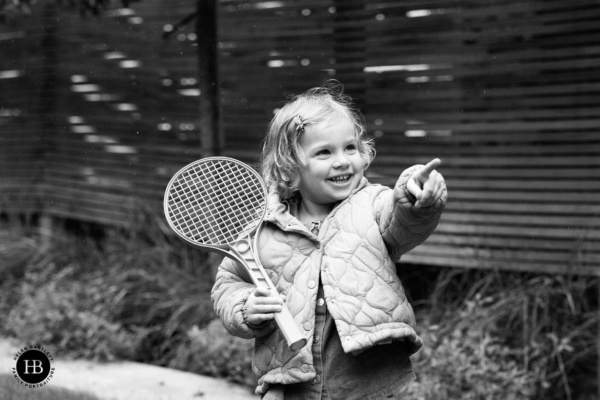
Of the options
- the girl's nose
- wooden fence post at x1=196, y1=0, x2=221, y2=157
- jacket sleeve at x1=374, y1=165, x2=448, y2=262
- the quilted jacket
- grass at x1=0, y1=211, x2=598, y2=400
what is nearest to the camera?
jacket sleeve at x1=374, y1=165, x2=448, y2=262

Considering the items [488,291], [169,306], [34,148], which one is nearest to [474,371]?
[488,291]

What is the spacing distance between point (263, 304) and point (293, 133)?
0.63 metres

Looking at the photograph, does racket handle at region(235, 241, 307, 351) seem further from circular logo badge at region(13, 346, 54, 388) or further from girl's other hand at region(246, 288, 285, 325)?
circular logo badge at region(13, 346, 54, 388)

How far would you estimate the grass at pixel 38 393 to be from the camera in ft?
14.8

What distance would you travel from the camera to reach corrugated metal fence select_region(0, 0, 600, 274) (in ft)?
16.4

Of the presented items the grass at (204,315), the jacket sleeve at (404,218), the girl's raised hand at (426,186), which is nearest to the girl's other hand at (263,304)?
the jacket sleeve at (404,218)

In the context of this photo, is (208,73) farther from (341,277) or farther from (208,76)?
(341,277)

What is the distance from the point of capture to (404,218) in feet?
8.50

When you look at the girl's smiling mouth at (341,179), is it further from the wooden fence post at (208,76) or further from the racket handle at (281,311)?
the wooden fence post at (208,76)

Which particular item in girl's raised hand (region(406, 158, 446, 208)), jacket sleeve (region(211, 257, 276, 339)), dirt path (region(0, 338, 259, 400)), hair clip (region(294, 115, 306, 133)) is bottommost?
dirt path (region(0, 338, 259, 400))

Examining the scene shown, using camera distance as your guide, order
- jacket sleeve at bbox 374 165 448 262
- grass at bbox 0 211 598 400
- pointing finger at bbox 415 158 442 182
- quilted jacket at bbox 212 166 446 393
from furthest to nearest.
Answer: grass at bbox 0 211 598 400
quilted jacket at bbox 212 166 446 393
jacket sleeve at bbox 374 165 448 262
pointing finger at bbox 415 158 442 182

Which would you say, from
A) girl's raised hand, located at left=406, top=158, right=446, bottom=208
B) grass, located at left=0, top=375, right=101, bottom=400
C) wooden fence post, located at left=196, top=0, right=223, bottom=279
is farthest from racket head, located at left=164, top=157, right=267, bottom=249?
wooden fence post, located at left=196, top=0, right=223, bottom=279

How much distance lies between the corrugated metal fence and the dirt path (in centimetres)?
149

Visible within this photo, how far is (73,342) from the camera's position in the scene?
5617mm
